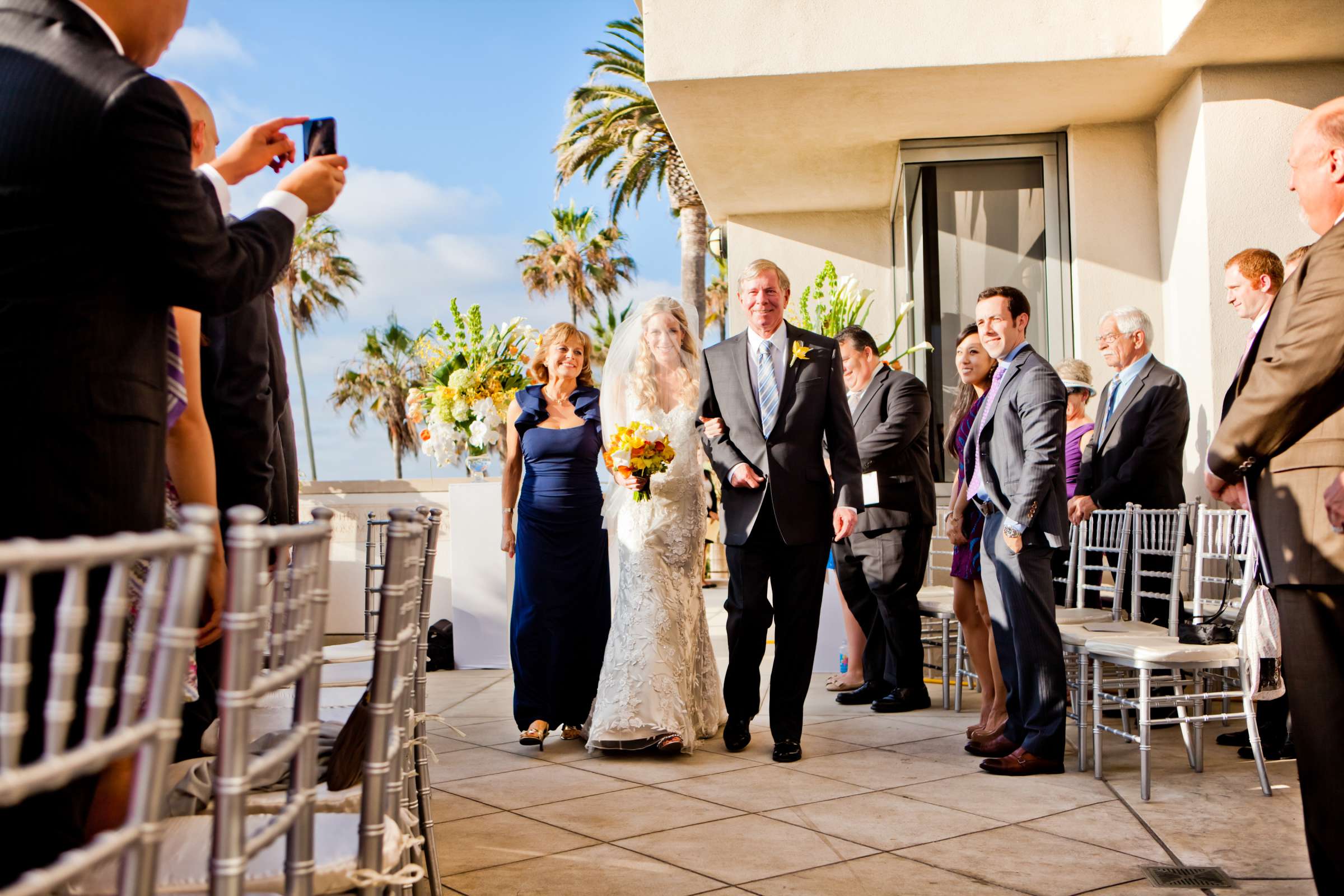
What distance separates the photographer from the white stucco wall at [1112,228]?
7.16 m

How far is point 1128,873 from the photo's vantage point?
2.90m

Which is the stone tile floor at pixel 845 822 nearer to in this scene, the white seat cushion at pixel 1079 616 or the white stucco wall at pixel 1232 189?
the white seat cushion at pixel 1079 616

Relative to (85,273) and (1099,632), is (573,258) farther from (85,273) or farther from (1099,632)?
(85,273)

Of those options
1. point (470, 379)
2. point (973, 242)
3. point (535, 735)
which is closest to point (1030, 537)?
point (535, 735)

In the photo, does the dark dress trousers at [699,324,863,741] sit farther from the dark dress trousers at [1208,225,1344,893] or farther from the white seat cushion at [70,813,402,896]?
the white seat cushion at [70,813,402,896]

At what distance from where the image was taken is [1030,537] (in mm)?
4020

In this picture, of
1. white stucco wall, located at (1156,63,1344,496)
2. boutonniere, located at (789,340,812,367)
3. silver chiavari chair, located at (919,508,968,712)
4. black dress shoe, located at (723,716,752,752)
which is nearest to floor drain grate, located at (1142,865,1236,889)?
black dress shoe, located at (723,716,752,752)

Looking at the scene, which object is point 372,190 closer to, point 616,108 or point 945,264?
point 616,108

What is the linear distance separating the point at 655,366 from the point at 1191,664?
2359 millimetres

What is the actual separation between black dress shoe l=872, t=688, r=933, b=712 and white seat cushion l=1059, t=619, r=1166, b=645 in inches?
46.3

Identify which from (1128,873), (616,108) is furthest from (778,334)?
(616,108)

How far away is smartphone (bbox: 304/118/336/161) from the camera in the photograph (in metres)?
1.95

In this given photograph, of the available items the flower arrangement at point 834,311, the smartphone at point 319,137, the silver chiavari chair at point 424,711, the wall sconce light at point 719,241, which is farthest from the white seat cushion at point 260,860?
the wall sconce light at point 719,241

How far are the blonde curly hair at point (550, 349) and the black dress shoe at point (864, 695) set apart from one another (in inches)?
79.9
